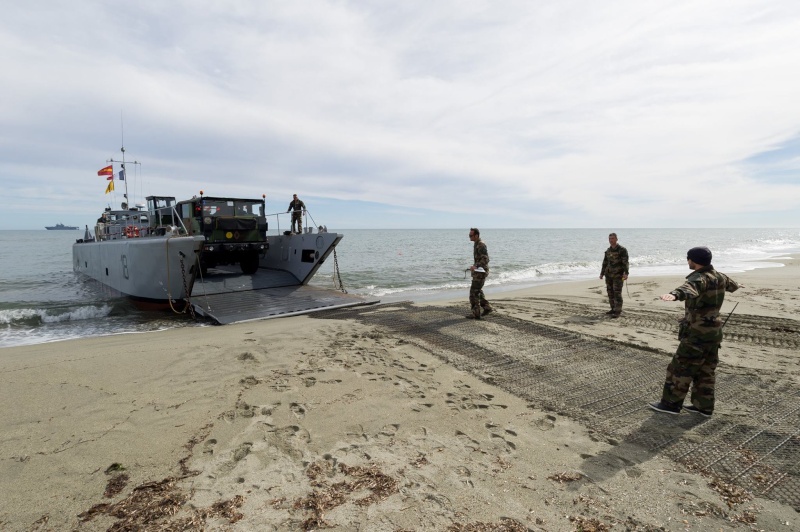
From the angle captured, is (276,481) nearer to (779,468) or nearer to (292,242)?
(779,468)

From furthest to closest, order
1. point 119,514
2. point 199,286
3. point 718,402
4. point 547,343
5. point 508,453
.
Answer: point 199,286 → point 547,343 → point 718,402 → point 508,453 → point 119,514

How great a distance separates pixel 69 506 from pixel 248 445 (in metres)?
1.06

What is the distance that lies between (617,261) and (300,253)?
7917 mm

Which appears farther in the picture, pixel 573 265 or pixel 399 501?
pixel 573 265

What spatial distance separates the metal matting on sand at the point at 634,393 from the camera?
286cm

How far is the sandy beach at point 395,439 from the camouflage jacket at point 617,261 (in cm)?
224

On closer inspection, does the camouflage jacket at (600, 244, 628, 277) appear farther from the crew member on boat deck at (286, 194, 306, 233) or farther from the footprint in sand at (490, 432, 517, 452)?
the crew member on boat deck at (286, 194, 306, 233)

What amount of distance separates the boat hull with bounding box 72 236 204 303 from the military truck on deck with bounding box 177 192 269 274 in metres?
1.11

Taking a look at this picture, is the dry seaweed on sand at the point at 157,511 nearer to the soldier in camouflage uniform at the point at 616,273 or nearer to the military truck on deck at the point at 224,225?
the soldier in camouflage uniform at the point at 616,273

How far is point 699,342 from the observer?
135 inches

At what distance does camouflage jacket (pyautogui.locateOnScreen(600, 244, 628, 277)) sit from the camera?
7730 mm

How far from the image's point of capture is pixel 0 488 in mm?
2619

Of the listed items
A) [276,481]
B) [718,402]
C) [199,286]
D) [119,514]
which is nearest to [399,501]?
[276,481]

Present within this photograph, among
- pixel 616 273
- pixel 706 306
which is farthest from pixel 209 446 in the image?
pixel 616 273
